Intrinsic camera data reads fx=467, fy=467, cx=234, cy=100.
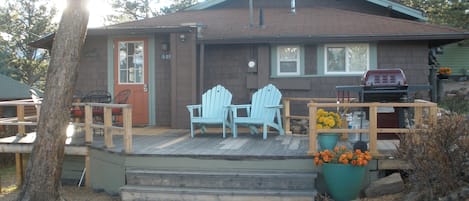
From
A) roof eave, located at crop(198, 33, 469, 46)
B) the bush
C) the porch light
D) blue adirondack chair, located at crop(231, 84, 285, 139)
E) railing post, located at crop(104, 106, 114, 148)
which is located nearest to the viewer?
the bush

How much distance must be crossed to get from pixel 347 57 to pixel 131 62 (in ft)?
14.7

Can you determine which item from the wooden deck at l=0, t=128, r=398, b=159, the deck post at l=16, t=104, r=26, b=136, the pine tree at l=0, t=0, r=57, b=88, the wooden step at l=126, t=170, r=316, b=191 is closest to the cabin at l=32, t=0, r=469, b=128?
the wooden deck at l=0, t=128, r=398, b=159

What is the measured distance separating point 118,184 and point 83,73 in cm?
444

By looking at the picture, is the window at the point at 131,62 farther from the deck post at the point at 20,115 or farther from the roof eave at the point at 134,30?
the deck post at the point at 20,115

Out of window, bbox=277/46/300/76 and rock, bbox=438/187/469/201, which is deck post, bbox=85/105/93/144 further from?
rock, bbox=438/187/469/201

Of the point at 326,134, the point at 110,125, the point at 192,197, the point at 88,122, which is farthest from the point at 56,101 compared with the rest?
the point at 326,134

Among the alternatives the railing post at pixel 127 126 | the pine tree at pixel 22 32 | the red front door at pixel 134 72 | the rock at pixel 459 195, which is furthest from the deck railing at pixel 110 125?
the pine tree at pixel 22 32

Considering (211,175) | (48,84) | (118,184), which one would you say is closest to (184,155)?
(211,175)

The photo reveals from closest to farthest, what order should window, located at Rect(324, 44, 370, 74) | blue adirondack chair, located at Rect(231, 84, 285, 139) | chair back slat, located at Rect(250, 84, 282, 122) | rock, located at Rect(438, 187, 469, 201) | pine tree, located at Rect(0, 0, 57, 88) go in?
rock, located at Rect(438, 187, 469, 201), blue adirondack chair, located at Rect(231, 84, 285, 139), chair back slat, located at Rect(250, 84, 282, 122), window, located at Rect(324, 44, 370, 74), pine tree, located at Rect(0, 0, 57, 88)

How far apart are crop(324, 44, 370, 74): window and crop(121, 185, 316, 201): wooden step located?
4.60 metres

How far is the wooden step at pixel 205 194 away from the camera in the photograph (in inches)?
213

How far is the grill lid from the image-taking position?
20.9 feet

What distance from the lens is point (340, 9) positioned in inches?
480

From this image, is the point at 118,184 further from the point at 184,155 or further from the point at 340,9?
the point at 340,9
